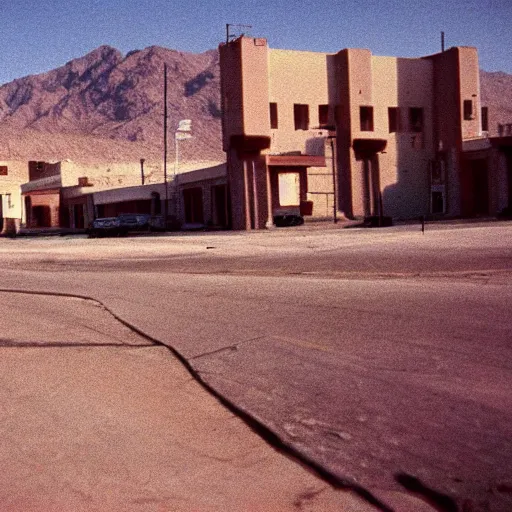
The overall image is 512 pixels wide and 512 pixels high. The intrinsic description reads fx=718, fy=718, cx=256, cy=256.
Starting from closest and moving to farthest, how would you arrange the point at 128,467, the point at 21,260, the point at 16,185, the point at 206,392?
the point at 128,467 → the point at 206,392 → the point at 21,260 → the point at 16,185

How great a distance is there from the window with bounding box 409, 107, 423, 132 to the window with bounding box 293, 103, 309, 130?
7585 millimetres

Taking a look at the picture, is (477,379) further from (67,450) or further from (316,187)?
(316,187)

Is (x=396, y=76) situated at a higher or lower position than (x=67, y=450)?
higher

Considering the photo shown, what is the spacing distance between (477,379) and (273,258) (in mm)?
13011

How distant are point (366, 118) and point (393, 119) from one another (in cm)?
245

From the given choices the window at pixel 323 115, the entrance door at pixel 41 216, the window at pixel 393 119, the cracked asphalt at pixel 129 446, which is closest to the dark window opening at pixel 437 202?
the window at pixel 393 119

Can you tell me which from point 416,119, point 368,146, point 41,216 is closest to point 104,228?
point 368,146

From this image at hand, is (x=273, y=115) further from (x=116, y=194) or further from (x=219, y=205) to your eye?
(x=116, y=194)

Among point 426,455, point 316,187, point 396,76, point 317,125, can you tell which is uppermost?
point 396,76

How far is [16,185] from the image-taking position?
70000 millimetres

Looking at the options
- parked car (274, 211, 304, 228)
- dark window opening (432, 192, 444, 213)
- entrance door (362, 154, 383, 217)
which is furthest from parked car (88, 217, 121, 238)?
dark window opening (432, 192, 444, 213)

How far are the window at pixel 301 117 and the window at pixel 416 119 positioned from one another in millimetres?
7585

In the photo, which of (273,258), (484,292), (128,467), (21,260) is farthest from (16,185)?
(128,467)

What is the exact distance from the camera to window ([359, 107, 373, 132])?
46.4 m
